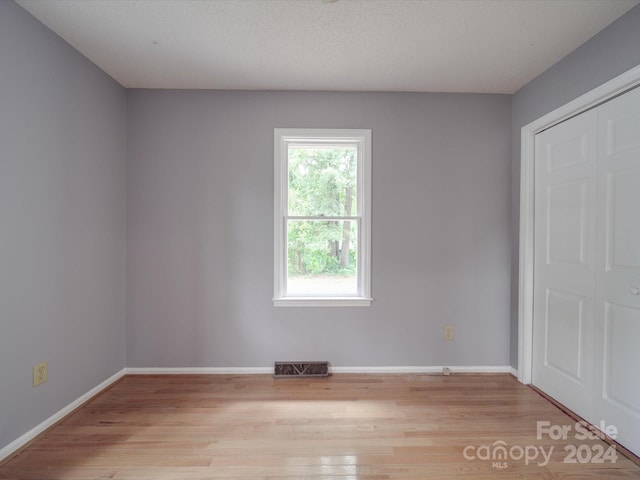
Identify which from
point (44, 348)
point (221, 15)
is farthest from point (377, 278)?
point (44, 348)

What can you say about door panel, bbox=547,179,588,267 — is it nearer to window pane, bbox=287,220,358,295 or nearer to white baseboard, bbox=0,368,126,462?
window pane, bbox=287,220,358,295

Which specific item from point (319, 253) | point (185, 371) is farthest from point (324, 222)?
point (185, 371)

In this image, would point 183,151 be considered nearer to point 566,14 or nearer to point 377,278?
point 377,278

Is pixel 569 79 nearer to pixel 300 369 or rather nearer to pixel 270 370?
pixel 300 369

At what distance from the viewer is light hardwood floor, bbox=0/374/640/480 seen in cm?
171

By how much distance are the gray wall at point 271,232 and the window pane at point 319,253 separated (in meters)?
0.20

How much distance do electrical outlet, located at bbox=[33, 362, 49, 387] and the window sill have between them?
1.60 metres

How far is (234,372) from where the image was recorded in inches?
113

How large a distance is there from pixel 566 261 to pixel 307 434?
2.18 m

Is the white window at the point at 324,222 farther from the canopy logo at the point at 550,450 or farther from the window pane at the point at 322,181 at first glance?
the canopy logo at the point at 550,450

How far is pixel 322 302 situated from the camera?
2877 mm

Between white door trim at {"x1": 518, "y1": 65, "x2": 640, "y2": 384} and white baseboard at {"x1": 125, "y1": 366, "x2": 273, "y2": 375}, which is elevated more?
white door trim at {"x1": 518, "y1": 65, "x2": 640, "y2": 384}

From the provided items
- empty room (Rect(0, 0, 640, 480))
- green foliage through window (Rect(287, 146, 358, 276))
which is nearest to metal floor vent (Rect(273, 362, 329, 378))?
empty room (Rect(0, 0, 640, 480))

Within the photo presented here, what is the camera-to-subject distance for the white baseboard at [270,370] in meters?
2.86
